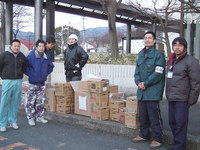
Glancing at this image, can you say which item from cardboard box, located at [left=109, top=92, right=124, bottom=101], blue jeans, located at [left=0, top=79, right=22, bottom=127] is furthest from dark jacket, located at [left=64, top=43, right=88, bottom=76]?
blue jeans, located at [left=0, top=79, right=22, bottom=127]

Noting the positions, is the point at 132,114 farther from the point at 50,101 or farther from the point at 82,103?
the point at 50,101

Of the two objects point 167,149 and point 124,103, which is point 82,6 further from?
point 167,149

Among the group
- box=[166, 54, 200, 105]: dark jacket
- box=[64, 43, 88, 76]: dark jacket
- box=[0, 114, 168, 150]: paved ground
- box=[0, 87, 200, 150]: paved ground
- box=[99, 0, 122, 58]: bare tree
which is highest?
box=[99, 0, 122, 58]: bare tree

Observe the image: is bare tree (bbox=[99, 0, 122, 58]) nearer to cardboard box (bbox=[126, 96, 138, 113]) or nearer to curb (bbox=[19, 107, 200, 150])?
curb (bbox=[19, 107, 200, 150])

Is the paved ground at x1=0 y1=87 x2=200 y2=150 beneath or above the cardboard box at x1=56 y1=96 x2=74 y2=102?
beneath

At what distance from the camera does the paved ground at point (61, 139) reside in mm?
4287

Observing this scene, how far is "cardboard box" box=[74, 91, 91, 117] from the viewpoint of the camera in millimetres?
5617

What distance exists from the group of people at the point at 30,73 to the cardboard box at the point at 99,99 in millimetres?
910

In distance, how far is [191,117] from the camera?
20.3 ft

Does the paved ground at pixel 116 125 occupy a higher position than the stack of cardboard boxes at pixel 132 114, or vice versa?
the stack of cardboard boxes at pixel 132 114

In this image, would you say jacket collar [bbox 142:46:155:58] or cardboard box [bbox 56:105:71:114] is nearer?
jacket collar [bbox 142:46:155:58]

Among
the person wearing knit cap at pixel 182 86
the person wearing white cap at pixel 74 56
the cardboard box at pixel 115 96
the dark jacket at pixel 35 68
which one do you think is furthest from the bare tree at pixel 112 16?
the person wearing knit cap at pixel 182 86

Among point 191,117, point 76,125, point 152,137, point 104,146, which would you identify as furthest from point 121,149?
point 191,117

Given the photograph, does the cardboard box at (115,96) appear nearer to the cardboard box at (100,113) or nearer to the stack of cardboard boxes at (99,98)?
the stack of cardboard boxes at (99,98)
